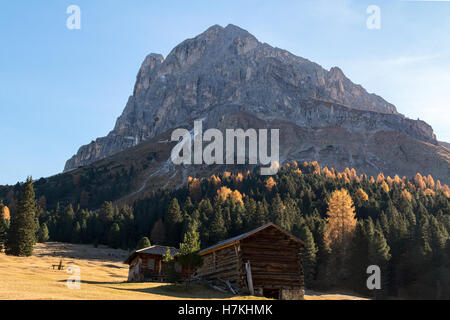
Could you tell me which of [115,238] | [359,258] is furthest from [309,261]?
[115,238]

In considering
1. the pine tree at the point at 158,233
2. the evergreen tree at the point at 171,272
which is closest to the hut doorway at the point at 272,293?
the evergreen tree at the point at 171,272

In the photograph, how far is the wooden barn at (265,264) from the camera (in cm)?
3350

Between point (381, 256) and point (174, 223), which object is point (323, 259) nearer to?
point (381, 256)

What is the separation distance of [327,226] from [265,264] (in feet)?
144

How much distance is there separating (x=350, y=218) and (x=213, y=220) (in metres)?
27.3

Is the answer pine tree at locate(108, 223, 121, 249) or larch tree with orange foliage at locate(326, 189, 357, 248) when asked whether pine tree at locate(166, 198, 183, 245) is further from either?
larch tree with orange foliage at locate(326, 189, 357, 248)

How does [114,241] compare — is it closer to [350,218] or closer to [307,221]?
[307,221]

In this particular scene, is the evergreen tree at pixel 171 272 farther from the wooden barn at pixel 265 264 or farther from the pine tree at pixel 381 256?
the pine tree at pixel 381 256

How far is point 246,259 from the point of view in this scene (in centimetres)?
3378

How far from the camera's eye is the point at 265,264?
34.3m

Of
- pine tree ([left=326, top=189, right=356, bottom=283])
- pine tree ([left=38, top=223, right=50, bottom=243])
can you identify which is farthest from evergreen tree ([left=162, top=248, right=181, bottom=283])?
pine tree ([left=38, top=223, right=50, bottom=243])
